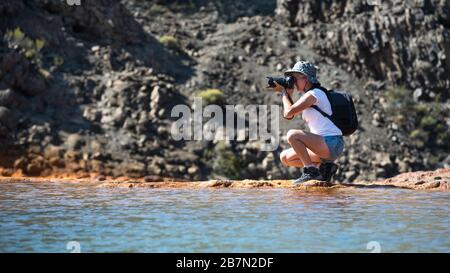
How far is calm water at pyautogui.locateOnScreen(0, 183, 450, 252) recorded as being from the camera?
5.55 meters

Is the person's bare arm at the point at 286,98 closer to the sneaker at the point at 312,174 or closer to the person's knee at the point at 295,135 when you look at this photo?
the person's knee at the point at 295,135

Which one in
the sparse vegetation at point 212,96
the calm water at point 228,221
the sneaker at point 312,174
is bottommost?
the calm water at point 228,221

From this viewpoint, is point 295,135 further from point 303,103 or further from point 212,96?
point 212,96

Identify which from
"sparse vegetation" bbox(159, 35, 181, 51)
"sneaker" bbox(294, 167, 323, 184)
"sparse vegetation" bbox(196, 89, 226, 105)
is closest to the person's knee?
"sneaker" bbox(294, 167, 323, 184)

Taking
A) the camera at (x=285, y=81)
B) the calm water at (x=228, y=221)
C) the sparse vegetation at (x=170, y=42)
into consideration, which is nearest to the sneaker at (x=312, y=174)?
the calm water at (x=228, y=221)

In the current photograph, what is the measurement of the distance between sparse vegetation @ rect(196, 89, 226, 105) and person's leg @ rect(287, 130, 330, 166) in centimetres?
1631

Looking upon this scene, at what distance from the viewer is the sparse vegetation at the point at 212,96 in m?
25.9

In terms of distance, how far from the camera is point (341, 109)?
9328 mm

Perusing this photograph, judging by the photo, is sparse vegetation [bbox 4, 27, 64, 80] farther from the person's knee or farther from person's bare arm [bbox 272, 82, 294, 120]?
the person's knee

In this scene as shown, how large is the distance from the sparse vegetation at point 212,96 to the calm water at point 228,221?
16633 mm

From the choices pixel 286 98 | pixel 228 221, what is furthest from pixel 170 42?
pixel 228 221

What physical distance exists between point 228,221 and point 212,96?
63.5ft
